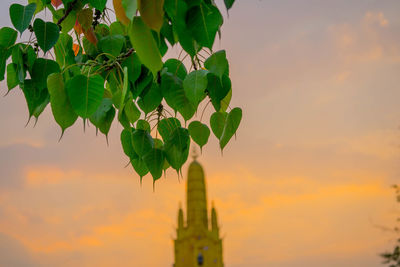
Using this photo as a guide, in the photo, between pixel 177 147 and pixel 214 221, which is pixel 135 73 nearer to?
pixel 177 147

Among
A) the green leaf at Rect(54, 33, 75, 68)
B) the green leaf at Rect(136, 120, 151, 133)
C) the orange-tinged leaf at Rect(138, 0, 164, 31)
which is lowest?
the orange-tinged leaf at Rect(138, 0, 164, 31)

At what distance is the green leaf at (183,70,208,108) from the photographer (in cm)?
93

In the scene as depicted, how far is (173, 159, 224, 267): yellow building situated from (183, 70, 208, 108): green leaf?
2819 centimetres

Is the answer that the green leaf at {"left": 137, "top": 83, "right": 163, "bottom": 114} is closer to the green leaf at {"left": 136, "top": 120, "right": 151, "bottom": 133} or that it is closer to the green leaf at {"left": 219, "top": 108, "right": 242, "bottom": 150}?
the green leaf at {"left": 136, "top": 120, "right": 151, "bottom": 133}

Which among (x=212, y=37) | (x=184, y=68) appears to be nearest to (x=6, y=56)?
(x=184, y=68)

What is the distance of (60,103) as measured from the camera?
874mm

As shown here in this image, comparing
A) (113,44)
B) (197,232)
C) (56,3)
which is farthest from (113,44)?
(197,232)

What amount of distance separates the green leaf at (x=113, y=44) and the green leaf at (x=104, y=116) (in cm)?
12

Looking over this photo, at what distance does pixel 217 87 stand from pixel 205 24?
160 millimetres

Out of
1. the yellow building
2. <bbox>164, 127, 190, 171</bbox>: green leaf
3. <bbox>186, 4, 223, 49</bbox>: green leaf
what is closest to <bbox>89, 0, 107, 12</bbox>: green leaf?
<bbox>164, 127, 190, 171</bbox>: green leaf

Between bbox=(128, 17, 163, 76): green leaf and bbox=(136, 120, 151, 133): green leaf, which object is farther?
bbox=(136, 120, 151, 133): green leaf

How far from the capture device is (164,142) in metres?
1.21

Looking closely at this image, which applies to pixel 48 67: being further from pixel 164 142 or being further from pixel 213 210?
pixel 213 210

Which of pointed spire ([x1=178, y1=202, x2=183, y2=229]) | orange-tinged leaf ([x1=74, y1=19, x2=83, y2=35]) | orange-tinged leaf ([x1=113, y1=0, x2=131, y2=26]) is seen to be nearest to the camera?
orange-tinged leaf ([x1=113, y1=0, x2=131, y2=26])
